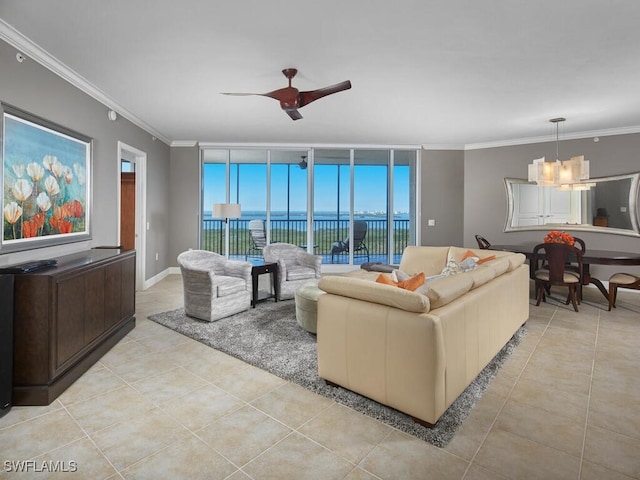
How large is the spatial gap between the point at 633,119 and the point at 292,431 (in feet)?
20.4

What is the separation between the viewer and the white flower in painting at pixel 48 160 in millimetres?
3137

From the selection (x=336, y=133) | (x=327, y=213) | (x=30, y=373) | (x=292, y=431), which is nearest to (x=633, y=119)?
(x=336, y=133)

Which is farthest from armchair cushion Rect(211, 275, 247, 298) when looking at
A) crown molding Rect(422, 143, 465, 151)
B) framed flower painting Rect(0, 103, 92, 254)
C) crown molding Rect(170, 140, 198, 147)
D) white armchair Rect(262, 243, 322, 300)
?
crown molding Rect(422, 143, 465, 151)

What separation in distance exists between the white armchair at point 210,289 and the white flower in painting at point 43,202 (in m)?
1.31

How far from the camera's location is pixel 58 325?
242 centimetres

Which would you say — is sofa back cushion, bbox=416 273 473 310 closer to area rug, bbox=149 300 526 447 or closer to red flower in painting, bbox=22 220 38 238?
area rug, bbox=149 300 526 447

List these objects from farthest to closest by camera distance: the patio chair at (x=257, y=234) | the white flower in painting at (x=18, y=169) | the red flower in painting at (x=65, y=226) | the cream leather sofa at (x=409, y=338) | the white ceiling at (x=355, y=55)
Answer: the patio chair at (x=257, y=234), the red flower in painting at (x=65, y=226), the white flower in painting at (x=18, y=169), the white ceiling at (x=355, y=55), the cream leather sofa at (x=409, y=338)

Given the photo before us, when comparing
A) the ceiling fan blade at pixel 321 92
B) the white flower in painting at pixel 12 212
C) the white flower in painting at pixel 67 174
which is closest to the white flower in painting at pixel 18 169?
the white flower in painting at pixel 12 212

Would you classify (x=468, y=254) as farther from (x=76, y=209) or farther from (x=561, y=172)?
(x=76, y=209)

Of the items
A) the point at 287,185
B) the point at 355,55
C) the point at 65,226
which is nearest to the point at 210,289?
the point at 65,226

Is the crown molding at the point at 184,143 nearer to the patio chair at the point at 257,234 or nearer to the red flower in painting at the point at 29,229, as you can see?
the patio chair at the point at 257,234

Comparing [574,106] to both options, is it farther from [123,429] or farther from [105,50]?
[123,429]

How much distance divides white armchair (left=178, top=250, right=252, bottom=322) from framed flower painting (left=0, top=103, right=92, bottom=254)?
114 centimetres

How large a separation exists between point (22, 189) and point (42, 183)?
9.6 inches
